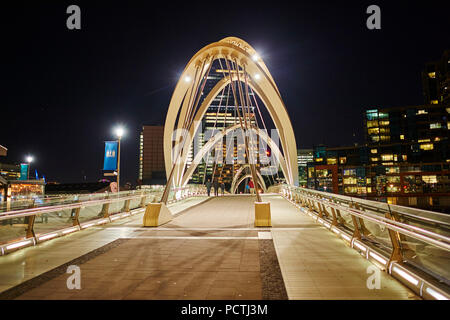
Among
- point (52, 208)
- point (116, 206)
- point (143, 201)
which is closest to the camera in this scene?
point (52, 208)

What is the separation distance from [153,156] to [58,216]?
371ft

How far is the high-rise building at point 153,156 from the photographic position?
4582 inches

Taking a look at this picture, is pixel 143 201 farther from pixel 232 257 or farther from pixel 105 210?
pixel 232 257

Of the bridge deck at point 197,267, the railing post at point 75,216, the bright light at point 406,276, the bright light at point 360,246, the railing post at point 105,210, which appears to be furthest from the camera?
the railing post at point 105,210

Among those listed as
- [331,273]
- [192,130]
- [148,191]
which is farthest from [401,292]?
[192,130]

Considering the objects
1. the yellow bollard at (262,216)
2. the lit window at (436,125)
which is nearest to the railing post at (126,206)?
the yellow bollard at (262,216)

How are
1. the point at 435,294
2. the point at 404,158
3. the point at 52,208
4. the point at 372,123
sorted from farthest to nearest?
the point at 372,123, the point at 404,158, the point at 52,208, the point at 435,294

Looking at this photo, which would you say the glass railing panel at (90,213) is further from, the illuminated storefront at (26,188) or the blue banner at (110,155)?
the illuminated storefront at (26,188)

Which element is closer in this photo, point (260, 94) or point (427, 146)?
point (260, 94)

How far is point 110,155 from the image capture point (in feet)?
50.5

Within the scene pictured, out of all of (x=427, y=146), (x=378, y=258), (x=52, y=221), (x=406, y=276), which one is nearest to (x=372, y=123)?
(x=427, y=146)

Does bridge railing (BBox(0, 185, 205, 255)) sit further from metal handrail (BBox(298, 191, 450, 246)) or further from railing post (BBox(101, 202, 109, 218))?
metal handrail (BBox(298, 191, 450, 246))

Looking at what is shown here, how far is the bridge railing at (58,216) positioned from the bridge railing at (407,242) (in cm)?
717
